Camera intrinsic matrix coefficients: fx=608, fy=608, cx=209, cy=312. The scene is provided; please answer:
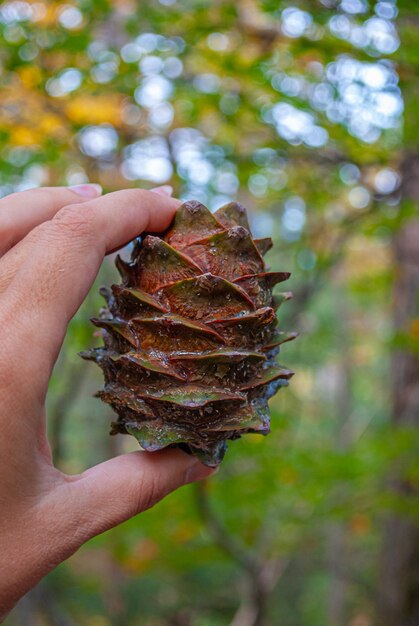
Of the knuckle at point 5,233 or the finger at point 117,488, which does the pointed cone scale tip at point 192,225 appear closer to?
the knuckle at point 5,233

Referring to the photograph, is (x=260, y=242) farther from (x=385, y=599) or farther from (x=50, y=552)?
(x=385, y=599)

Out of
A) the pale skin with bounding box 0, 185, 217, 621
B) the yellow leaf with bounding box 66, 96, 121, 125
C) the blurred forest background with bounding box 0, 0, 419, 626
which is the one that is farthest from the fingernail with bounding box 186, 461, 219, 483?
the yellow leaf with bounding box 66, 96, 121, 125

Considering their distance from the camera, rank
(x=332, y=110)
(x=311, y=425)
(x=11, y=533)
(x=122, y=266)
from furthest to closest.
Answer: (x=311, y=425)
(x=332, y=110)
(x=122, y=266)
(x=11, y=533)

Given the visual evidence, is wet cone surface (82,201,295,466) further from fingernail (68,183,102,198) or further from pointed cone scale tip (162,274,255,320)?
fingernail (68,183,102,198)

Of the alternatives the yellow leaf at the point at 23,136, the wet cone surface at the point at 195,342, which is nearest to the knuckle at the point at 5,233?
the wet cone surface at the point at 195,342

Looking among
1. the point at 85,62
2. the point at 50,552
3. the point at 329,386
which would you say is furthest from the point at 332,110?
the point at 329,386

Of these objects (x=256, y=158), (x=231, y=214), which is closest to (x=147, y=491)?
(x=231, y=214)
